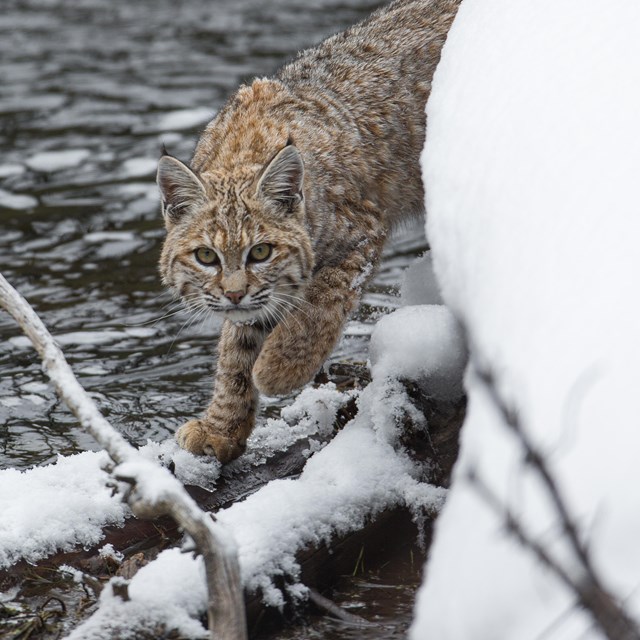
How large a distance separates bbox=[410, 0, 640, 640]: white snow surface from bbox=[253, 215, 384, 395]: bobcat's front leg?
1.28 meters

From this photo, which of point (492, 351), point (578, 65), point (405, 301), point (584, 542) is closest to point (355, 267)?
point (405, 301)

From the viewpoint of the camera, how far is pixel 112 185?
29.0ft

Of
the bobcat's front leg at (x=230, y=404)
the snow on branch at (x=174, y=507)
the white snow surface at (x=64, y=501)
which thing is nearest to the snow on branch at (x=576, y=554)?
the snow on branch at (x=174, y=507)

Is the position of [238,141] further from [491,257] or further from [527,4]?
[491,257]

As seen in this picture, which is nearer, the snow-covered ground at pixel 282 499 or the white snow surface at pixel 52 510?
the snow-covered ground at pixel 282 499

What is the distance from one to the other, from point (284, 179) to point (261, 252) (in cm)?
29

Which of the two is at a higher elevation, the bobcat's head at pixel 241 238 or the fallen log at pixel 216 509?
the bobcat's head at pixel 241 238

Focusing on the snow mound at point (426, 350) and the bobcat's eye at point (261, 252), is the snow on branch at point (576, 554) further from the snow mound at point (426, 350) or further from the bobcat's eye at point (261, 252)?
the bobcat's eye at point (261, 252)

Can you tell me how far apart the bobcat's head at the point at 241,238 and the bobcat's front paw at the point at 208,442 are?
1.44 feet

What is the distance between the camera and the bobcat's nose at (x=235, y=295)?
420 centimetres

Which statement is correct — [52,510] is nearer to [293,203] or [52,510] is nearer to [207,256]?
[207,256]

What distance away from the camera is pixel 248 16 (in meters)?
14.3

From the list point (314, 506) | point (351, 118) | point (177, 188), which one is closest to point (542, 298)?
point (314, 506)

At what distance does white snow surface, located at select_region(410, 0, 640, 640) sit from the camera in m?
1.83
